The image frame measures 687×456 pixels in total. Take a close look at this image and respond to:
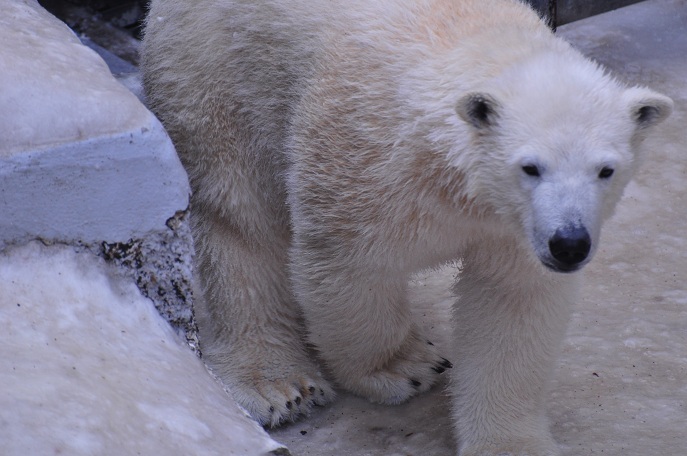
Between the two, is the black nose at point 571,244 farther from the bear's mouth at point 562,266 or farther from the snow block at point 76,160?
the snow block at point 76,160

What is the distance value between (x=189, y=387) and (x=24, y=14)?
149cm

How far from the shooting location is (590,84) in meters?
2.75

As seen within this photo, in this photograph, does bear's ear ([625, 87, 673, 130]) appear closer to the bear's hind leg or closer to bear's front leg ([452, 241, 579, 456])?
bear's front leg ([452, 241, 579, 456])

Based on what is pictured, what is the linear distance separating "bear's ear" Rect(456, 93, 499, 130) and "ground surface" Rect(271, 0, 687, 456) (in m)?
1.29

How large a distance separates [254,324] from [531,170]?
1585 millimetres

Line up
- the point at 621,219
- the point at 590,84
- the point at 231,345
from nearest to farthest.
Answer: the point at 590,84
the point at 231,345
the point at 621,219

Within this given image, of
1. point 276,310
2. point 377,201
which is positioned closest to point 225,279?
point 276,310

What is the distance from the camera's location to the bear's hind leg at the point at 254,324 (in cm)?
374

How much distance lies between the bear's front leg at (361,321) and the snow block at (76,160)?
0.64 m

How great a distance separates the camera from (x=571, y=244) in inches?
99.3

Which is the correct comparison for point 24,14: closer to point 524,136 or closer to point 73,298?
point 73,298

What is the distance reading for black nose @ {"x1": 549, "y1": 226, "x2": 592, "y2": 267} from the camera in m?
2.52

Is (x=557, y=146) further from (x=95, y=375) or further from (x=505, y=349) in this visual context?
(x=95, y=375)

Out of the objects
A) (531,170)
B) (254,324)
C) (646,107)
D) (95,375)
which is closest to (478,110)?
(531,170)
